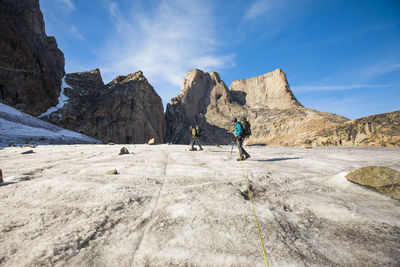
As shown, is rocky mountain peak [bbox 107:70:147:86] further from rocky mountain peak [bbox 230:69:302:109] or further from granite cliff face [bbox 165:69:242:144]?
rocky mountain peak [bbox 230:69:302:109]

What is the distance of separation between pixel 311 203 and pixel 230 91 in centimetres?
8366

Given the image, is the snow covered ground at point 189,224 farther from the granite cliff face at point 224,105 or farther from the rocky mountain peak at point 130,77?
the rocky mountain peak at point 130,77

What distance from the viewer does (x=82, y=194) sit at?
282cm

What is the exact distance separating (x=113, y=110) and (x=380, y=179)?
5052 cm

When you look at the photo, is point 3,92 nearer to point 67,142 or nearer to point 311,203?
point 67,142

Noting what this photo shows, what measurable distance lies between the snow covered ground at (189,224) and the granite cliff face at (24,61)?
143 feet

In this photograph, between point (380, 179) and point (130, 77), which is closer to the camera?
point (380, 179)

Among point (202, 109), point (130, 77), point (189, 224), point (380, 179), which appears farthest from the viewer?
point (202, 109)

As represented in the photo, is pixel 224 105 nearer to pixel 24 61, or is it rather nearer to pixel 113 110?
pixel 113 110

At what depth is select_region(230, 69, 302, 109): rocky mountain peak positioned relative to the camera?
61.6 meters

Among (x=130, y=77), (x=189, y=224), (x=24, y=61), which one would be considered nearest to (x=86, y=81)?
(x=130, y=77)

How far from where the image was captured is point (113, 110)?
150ft

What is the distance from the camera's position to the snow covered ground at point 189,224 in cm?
167

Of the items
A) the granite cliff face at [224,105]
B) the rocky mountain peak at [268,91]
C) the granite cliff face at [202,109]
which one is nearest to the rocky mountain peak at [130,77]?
the granite cliff face at [202,109]
